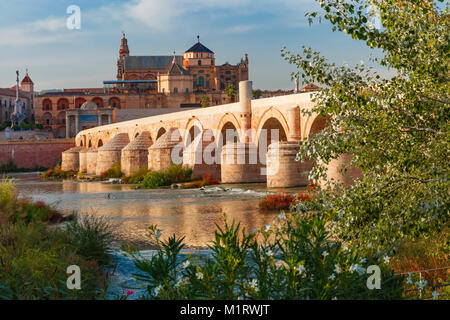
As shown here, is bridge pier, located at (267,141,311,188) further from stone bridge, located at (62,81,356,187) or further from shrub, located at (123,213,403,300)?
shrub, located at (123,213,403,300)

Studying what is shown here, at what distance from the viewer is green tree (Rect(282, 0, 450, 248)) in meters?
5.68

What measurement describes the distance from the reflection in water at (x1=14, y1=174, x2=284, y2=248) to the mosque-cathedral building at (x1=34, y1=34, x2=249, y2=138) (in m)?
51.3

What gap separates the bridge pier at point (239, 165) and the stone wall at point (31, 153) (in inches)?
1376

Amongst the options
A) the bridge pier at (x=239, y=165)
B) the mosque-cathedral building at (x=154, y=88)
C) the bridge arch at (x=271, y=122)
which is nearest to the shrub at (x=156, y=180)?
the bridge pier at (x=239, y=165)

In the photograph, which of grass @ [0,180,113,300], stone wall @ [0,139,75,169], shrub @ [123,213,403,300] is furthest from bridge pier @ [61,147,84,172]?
shrub @ [123,213,403,300]

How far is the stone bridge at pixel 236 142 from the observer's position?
78.2 feet

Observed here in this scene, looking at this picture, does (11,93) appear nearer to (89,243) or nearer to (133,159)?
(133,159)

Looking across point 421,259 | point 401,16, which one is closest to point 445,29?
point 401,16

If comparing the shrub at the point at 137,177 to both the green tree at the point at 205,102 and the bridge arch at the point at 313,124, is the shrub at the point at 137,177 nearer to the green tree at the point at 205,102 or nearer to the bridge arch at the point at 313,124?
the bridge arch at the point at 313,124
